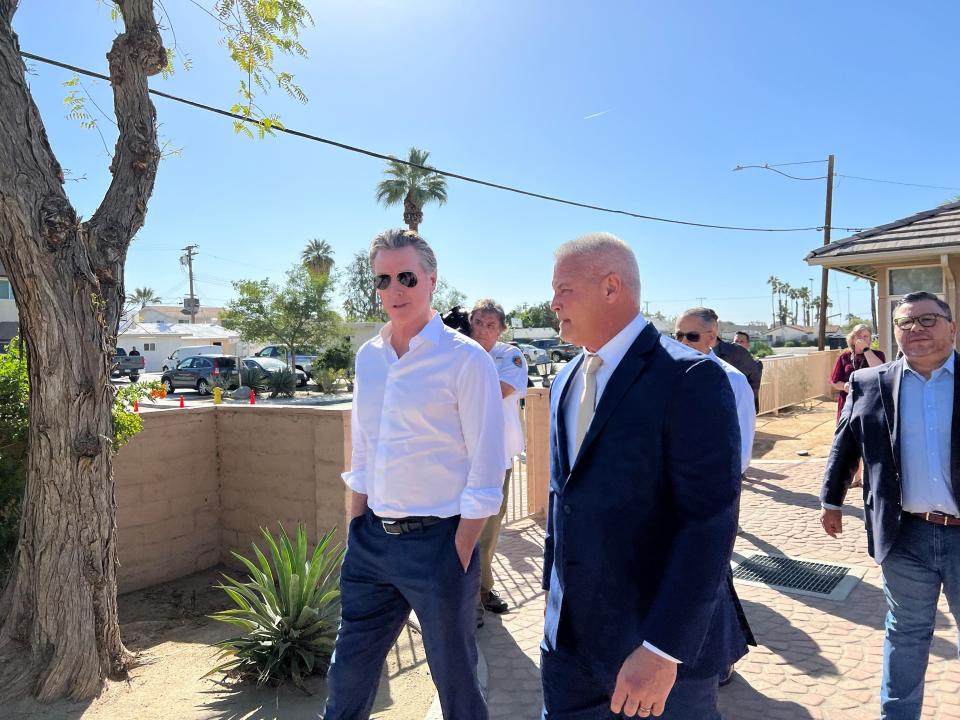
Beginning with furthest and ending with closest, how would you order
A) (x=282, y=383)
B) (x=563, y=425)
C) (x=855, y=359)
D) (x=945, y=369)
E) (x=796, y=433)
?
(x=282, y=383) → (x=796, y=433) → (x=855, y=359) → (x=945, y=369) → (x=563, y=425)

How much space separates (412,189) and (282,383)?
11195mm

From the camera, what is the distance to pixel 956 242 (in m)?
8.95

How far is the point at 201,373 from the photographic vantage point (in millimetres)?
27266

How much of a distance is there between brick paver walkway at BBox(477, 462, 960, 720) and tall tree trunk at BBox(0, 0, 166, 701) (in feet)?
7.21

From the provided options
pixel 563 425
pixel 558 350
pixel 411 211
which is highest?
pixel 411 211

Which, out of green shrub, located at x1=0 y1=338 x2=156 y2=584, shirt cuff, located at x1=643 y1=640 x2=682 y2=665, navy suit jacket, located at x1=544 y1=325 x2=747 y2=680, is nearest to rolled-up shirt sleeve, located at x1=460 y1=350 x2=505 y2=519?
navy suit jacket, located at x1=544 y1=325 x2=747 y2=680

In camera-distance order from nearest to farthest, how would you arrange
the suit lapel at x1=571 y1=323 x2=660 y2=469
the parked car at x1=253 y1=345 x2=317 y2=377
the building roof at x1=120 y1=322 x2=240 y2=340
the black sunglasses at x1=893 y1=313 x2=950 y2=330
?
the suit lapel at x1=571 y1=323 x2=660 y2=469 → the black sunglasses at x1=893 y1=313 x2=950 y2=330 → the parked car at x1=253 y1=345 x2=317 y2=377 → the building roof at x1=120 y1=322 x2=240 y2=340

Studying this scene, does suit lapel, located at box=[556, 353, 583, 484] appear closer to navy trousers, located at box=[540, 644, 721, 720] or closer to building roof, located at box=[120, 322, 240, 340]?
navy trousers, located at box=[540, 644, 721, 720]

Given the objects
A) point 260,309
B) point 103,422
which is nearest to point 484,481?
point 103,422

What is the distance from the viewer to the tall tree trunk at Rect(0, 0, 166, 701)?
3.31m

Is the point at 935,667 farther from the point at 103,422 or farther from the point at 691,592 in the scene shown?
the point at 103,422

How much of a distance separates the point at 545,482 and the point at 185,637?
354 centimetres

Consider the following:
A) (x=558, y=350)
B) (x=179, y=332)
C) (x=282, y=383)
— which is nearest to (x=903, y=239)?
(x=282, y=383)

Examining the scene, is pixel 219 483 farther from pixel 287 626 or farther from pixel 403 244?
pixel 403 244
